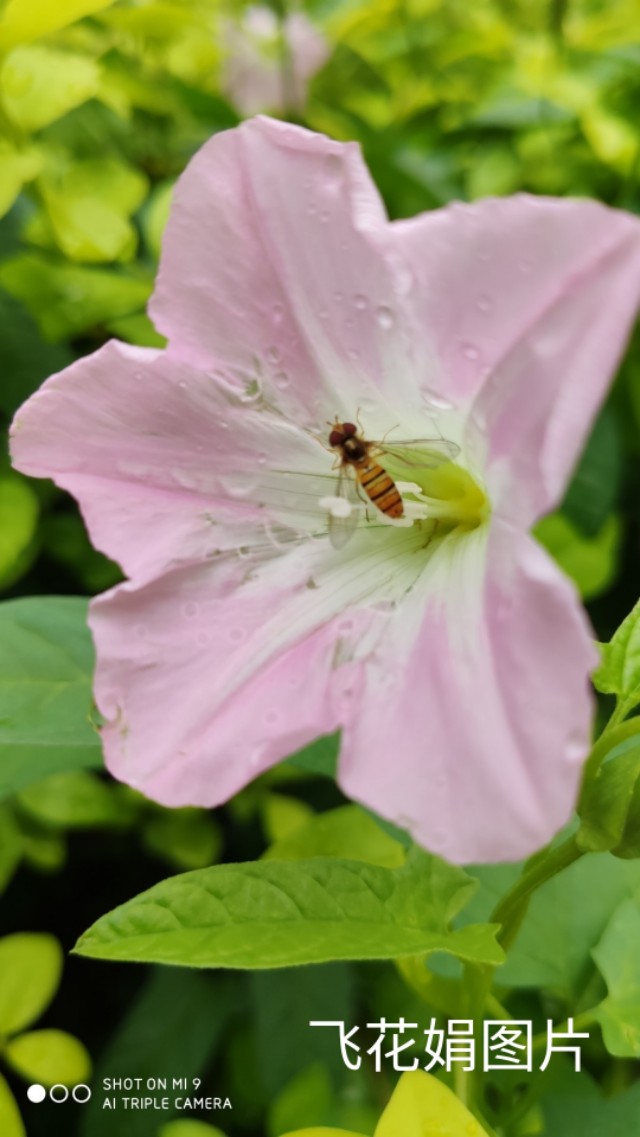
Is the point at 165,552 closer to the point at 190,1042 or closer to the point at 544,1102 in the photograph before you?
the point at 544,1102

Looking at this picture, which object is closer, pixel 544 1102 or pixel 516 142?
pixel 544 1102

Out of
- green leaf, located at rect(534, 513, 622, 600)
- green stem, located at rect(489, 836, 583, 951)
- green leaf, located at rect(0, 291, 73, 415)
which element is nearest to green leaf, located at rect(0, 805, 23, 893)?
green leaf, located at rect(0, 291, 73, 415)

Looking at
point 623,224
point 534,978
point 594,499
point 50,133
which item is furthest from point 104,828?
point 623,224

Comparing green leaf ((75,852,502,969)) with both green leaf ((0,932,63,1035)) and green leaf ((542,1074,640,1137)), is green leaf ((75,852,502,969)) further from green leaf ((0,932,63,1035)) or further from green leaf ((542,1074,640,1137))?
green leaf ((0,932,63,1035))

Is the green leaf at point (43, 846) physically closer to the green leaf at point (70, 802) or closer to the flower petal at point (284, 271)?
the green leaf at point (70, 802)

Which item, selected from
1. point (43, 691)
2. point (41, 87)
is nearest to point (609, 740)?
point (43, 691)

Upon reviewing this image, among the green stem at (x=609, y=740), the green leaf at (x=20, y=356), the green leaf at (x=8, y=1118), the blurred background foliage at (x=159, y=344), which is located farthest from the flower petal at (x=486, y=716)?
the green leaf at (x=20, y=356)
